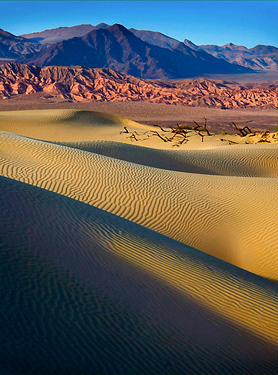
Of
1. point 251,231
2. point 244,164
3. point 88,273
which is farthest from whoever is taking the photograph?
point 244,164

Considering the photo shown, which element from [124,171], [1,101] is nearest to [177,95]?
[1,101]

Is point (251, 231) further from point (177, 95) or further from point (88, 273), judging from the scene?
point (177, 95)

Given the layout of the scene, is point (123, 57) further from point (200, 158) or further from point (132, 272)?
point (132, 272)


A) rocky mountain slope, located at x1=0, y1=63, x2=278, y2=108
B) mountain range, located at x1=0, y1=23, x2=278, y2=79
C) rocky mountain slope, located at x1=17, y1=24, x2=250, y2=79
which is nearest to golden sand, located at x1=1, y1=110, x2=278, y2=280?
rocky mountain slope, located at x1=0, y1=63, x2=278, y2=108

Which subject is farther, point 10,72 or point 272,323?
point 10,72

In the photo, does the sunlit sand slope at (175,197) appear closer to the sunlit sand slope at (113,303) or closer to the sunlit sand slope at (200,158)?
the sunlit sand slope at (113,303)

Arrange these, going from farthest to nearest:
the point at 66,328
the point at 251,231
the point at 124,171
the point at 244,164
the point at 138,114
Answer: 1. the point at 138,114
2. the point at 244,164
3. the point at 124,171
4. the point at 251,231
5. the point at 66,328

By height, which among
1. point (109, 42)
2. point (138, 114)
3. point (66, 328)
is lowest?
point (66, 328)
